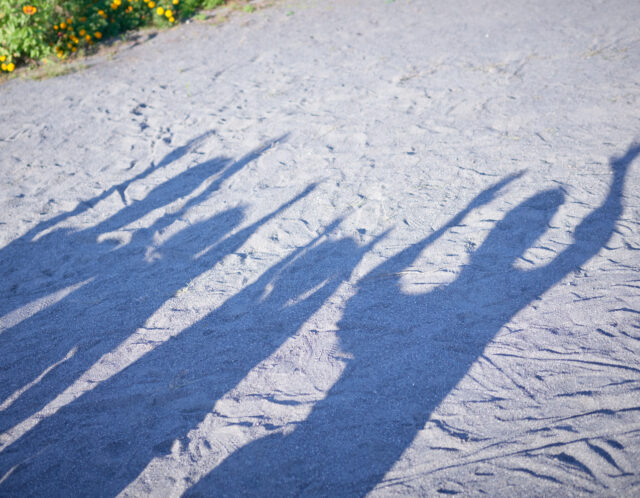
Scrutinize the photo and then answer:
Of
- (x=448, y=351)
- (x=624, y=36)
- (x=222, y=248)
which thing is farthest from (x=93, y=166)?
(x=624, y=36)

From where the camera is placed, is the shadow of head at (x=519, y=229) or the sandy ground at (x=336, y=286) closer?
the sandy ground at (x=336, y=286)

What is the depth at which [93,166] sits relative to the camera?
15.9 feet

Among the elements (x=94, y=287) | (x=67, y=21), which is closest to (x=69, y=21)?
(x=67, y=21)

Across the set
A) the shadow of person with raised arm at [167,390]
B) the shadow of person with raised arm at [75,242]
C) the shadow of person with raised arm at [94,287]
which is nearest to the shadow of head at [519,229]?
the shadow of person with raised arm at [167,390]

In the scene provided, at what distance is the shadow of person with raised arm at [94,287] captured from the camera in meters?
2.74

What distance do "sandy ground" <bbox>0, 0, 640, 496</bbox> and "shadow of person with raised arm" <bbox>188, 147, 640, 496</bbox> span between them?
12 mm

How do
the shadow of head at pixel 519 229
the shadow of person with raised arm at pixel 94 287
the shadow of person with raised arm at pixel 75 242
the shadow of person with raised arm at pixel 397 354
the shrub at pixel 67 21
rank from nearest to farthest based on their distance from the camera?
1. the shadow of person with raised arm at pixel 397 354
2. the shadow of person with raised arm at pixel 94 287
3. the shadow of head at pixel 519 229
4. the shadow of person with raised arm at pixel 75 242
5. the shrub at pixel 67 21

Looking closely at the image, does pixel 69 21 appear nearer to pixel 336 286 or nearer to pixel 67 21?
pixel 67 21

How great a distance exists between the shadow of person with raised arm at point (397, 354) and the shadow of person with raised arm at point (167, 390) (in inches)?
13.5

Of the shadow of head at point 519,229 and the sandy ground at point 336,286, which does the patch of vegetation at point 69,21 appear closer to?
the sandy ground at point 336,286

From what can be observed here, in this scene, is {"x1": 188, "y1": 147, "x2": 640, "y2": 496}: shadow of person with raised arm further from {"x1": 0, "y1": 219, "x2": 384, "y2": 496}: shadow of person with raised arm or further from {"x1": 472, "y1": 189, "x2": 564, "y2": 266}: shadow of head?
{"x1": 0, "y1": 219, "x2": 384, "y2": 496}: shadow of person with raised arm

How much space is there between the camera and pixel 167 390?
2576 millimetres

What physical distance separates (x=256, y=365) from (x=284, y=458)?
62 centimetres

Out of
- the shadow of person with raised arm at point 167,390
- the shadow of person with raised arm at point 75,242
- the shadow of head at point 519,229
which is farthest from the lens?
the shadow of person with raised arm at point 75,242
